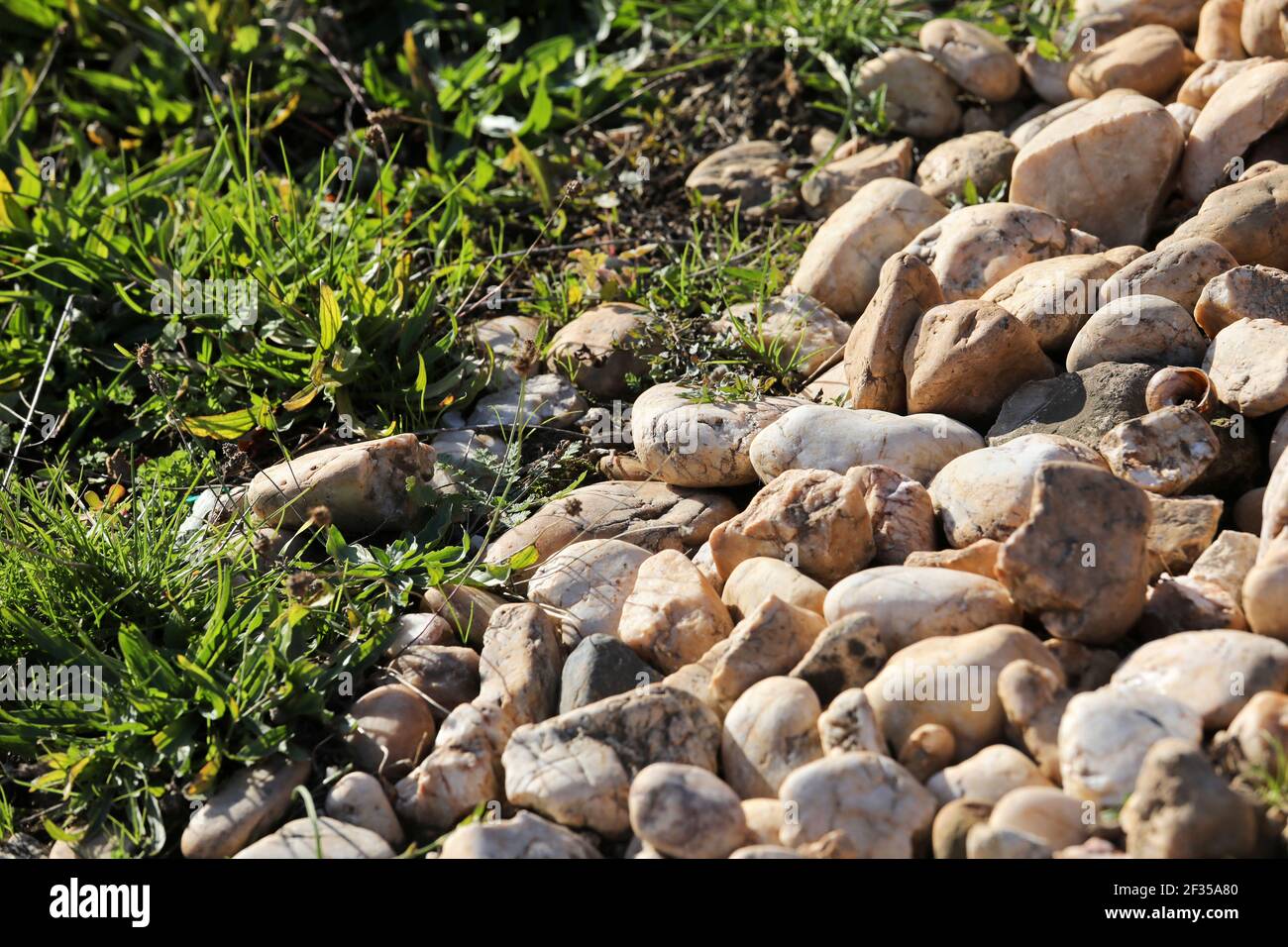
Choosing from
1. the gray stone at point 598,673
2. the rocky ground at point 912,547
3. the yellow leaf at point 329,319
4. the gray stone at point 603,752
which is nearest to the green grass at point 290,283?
the yellow leaf at point 329,319

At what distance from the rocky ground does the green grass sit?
0.14 metres

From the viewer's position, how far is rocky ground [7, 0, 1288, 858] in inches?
97.3

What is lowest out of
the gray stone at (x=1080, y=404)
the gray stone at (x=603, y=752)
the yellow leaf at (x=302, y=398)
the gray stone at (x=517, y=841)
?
the gray stone at (x=517, y=841)

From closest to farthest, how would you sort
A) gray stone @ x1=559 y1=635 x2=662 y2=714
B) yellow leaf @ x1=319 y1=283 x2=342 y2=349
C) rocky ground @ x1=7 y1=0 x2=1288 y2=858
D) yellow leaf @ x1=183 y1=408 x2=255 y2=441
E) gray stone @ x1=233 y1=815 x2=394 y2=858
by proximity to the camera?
rocky ground @ x1=7 y1=0 x2=1288 y2=858 < gray stone @ x1=233 y1=815 x2=394 y2=858 < gray stone @ x1=559 y1=635 x2=662 y2=714 < yellow leaf @ x1=319 y1=283 x2=342 y2=349 < yellow leaf @ x1=183 y1=408 x2=255 y2=441

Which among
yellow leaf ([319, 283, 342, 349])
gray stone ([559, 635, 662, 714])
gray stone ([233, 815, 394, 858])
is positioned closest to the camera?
gray stone ([233, 815, 394, 858])

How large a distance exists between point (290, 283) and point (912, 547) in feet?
7.63

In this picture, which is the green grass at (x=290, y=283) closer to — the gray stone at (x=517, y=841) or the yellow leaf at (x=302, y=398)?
the yellow leaf at (x=302, y=398)

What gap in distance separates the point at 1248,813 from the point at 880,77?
3.47 meters

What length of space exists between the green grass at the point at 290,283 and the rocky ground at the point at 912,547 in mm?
139

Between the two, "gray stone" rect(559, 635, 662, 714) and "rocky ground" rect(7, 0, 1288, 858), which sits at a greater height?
"rocky ground" rect(7, 0, 1288, 858)

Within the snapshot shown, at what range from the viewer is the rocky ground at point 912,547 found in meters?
2.47

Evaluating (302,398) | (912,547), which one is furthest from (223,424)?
(912,547)

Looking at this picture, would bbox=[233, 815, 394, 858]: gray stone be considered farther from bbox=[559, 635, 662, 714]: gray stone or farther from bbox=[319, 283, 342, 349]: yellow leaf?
bbox=[319, 283, 342, 349]: yellow leaf

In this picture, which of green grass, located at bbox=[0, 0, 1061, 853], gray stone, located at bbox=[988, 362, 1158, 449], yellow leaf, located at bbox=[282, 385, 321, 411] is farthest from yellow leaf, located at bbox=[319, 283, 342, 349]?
gray stone, located at bbox=[988, 362, 1158, 449]
